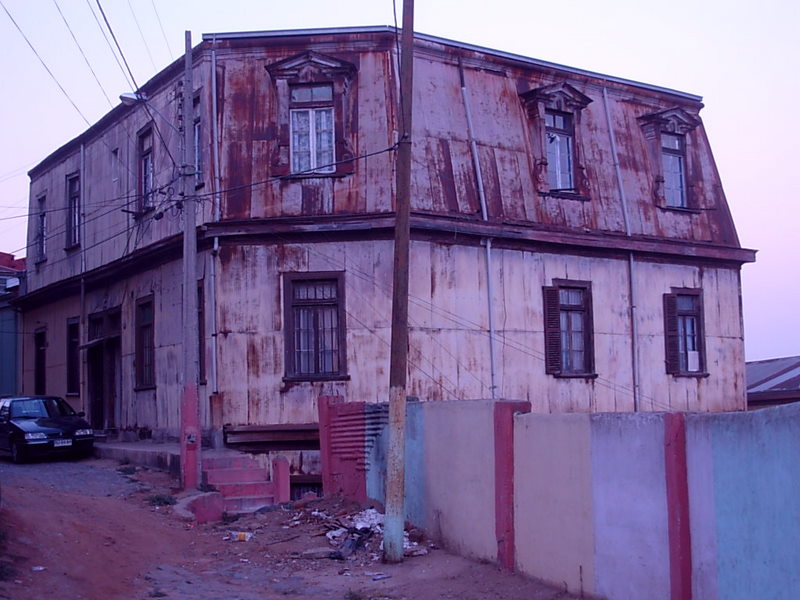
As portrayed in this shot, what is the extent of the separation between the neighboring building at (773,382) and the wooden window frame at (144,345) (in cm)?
1555

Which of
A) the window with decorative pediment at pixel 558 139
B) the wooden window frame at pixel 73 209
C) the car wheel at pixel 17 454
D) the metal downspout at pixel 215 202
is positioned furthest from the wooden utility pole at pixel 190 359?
the wooden window frame at pixel 73 209

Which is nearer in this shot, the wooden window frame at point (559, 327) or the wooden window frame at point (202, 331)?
the wooden window frame at point (202, 331)

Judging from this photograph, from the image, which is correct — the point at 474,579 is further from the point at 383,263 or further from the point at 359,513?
the point at 383,263

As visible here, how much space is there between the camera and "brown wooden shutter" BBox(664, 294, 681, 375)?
23.6m

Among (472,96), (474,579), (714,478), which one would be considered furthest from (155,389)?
(714,478)

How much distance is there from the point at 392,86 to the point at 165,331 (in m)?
7.34

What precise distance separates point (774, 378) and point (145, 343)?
18.3m

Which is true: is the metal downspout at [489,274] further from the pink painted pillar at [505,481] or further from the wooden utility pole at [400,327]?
the pink painted pillar at [505,481]

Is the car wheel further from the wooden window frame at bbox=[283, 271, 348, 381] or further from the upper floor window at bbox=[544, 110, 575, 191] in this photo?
the upper floor window at bbox=[544, 110, 575, 191]

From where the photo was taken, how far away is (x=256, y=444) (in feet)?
64.5

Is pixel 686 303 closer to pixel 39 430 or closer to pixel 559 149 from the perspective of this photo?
pixel 559 149

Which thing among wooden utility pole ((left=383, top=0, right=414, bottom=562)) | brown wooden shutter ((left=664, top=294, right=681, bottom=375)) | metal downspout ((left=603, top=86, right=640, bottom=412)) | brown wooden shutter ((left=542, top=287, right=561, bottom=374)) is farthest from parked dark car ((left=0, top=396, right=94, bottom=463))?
brown wooden shutter ((left=664, top=294, right=681, bottom=375))

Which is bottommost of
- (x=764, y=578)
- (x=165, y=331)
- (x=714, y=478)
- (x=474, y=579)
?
(x=474, y=579)

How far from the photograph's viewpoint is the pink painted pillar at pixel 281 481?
17359 mm
